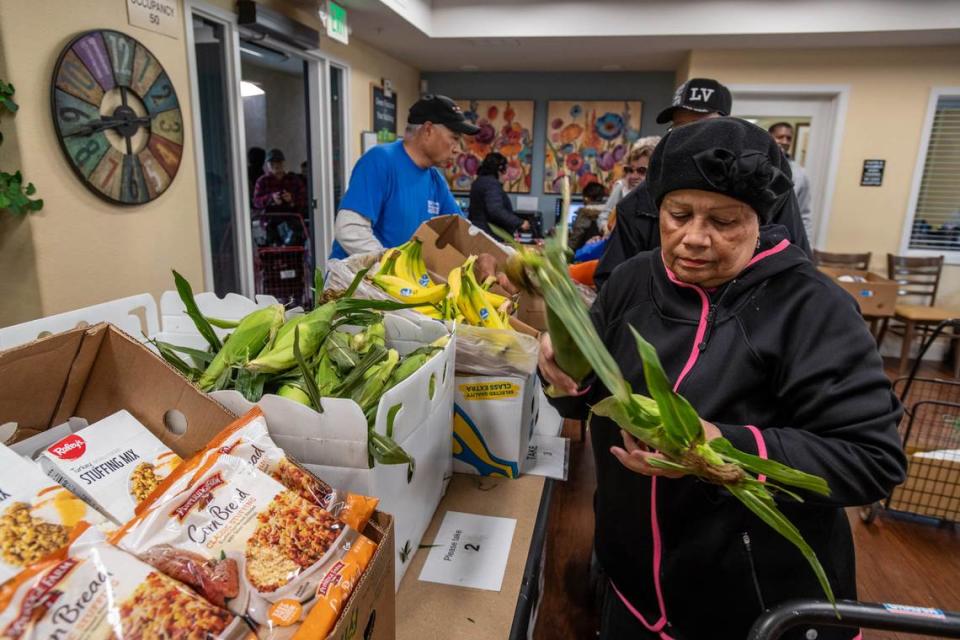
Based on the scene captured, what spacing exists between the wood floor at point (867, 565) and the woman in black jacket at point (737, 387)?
982 millimetres

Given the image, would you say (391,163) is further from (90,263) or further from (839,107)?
(839,107)

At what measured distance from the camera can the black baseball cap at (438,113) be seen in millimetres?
2260

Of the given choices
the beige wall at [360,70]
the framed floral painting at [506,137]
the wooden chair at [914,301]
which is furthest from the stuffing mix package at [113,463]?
the framed floral painting at [506,137]

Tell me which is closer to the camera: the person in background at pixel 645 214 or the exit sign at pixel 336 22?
the person in background at pixel 645 214

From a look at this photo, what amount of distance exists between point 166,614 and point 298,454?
0.31 metres

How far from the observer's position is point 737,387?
86 centimetres

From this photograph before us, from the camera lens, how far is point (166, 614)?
518 millimetres

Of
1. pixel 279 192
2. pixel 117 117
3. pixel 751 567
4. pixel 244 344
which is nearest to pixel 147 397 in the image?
pixel 244 344

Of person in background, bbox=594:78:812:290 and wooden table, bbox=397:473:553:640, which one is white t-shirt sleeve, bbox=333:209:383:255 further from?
wooden table, bbox=397:473:553:640

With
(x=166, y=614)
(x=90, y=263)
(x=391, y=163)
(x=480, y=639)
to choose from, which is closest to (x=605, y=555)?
(x=480, y=639)

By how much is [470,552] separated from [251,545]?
47 centimetres

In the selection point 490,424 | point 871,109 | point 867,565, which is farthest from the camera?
point 871,109

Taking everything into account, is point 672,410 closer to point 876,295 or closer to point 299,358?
point 299,358

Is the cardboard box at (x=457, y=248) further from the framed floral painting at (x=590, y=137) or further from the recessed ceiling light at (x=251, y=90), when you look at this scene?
the recessed ceiling light at (x=251, y=90)
